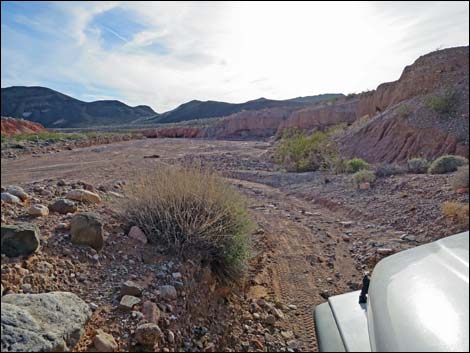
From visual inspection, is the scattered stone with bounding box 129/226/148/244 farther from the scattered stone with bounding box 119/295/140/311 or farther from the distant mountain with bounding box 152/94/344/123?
the distant mountain with bounding box 152/94/344/123

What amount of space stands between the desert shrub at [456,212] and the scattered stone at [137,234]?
4.51 meters

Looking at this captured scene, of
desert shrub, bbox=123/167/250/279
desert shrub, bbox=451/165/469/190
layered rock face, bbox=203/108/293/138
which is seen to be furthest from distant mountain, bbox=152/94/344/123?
desert shrub, bbox=123/167/250/279

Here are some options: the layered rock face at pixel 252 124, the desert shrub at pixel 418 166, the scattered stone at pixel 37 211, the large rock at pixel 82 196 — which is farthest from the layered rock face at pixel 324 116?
the scattered stone at pixel 37 211

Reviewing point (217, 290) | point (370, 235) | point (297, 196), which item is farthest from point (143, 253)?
point (297, 196)

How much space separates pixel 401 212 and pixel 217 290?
4.63 metres

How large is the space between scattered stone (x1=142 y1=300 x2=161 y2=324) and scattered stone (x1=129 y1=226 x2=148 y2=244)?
44.5 inches

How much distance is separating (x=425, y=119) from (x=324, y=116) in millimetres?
27033

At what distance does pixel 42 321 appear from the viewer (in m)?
2.00

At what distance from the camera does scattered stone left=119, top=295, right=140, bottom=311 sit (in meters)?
2.57

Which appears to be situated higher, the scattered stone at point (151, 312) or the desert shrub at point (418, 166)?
the scattered stone at point (151, 312)

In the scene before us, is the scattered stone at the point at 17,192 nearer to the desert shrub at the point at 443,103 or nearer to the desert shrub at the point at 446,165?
the desert shrub at the point at 446,165

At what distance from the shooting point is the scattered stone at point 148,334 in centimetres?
230

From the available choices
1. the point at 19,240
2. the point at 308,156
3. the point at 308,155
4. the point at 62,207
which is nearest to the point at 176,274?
the point at 19,240

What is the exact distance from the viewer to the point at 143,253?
3.52m
